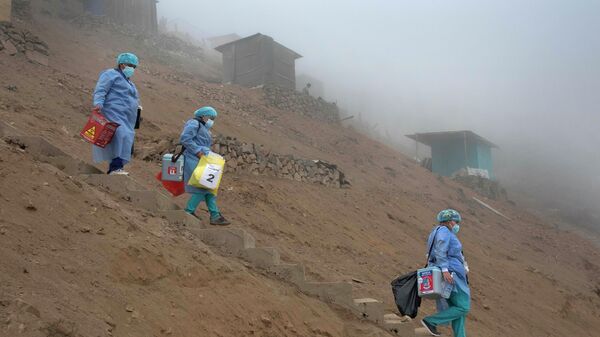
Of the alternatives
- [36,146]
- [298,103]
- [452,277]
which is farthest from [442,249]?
[298,103]

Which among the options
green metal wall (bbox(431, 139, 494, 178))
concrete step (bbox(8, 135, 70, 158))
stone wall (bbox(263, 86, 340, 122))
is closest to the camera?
concrete step (bbox(8, 135, 70, 158))

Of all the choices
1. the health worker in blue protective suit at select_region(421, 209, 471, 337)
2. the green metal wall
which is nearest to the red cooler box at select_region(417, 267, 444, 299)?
the health worker in blue protective suit at select_region(421, 209, 471, 337)

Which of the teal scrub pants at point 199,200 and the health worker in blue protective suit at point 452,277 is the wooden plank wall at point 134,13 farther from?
the health worker in blue protective suit at point 452,277

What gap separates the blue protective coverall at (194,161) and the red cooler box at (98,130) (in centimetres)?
81

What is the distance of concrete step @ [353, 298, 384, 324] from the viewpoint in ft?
18.0

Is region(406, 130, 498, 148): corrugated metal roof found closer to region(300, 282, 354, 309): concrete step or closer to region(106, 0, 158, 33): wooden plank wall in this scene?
region(106, 0, 158, 33): wooden plank wall

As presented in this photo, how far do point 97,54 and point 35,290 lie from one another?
16.6 m

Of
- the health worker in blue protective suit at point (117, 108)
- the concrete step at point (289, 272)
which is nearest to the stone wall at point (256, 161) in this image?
the health worker in blue protective suit at point (117, 108)

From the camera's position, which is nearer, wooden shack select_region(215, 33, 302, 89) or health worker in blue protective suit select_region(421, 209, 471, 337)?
health worker in blue protective suit select_region(421, 209, 471, 337)

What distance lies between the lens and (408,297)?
5410mm

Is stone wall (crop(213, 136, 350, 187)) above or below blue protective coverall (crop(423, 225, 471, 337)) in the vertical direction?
above

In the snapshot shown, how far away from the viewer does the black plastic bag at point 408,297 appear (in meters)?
5.35

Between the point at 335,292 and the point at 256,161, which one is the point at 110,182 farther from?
the point at 256,161

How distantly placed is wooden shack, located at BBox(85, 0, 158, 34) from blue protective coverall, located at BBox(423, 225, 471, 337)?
21.8 metres
